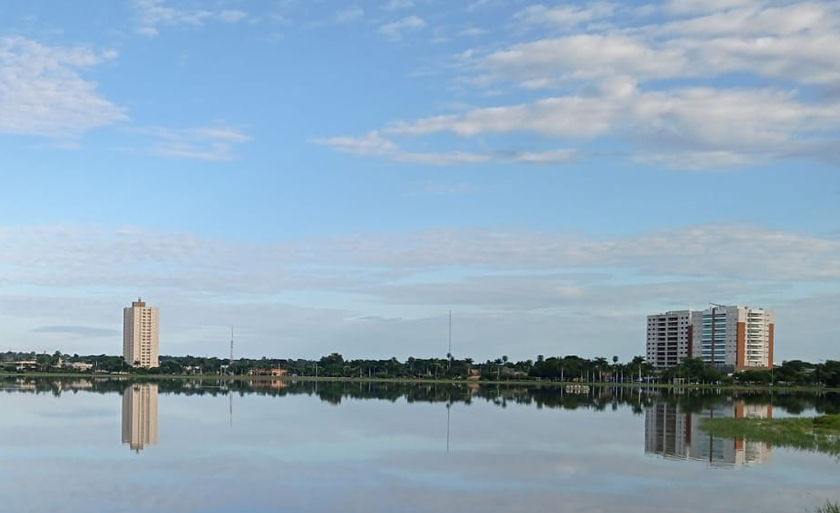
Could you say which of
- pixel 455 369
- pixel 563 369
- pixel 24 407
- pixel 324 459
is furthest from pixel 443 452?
pixel 455 369

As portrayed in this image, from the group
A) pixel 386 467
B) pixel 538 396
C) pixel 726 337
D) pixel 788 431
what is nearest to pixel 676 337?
pixel 726 337

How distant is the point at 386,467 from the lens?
30766 millimetres

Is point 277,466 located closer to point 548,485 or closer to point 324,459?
point 324,459

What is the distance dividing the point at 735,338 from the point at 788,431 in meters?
146

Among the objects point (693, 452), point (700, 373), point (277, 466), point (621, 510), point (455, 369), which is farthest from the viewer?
point (455, 369)

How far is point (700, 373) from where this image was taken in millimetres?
152000

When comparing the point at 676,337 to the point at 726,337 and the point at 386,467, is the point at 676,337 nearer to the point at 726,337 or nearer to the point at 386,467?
the point at 726,337

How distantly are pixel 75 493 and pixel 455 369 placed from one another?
172819mm

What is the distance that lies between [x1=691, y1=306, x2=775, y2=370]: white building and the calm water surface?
139028 mm

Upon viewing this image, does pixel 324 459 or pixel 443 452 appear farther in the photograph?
pixel 443 452

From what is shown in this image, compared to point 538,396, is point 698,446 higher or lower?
higher

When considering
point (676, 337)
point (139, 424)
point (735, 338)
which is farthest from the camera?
point (676, 337)

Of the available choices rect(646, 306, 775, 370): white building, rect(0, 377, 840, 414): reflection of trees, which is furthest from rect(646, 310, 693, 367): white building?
rect(0, 377, 840, 414): reflection of trees

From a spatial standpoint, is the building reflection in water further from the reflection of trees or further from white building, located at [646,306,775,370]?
white building, located at [646,306,775,370]
